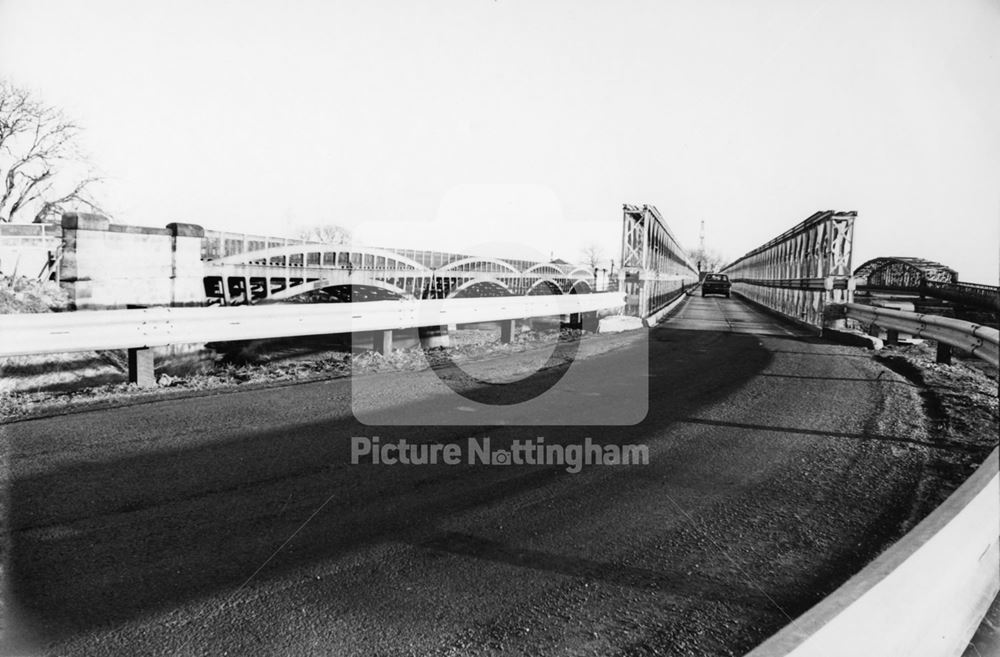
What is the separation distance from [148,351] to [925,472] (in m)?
7.59

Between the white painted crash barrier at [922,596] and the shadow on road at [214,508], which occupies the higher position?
the white painted crash barrier at [922,596]

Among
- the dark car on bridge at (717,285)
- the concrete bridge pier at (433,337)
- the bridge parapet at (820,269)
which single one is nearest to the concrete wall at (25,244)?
the concrete bridge pier at (433,337)

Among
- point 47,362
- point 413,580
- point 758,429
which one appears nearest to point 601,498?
point 413,580

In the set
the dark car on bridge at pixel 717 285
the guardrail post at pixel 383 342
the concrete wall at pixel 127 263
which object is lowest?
the guardrail post at pixel 383 342

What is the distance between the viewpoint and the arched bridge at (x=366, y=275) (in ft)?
66.9

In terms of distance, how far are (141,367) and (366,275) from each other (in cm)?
1611

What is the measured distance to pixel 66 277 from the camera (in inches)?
440

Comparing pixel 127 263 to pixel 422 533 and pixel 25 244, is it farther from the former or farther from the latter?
pixel 25 244

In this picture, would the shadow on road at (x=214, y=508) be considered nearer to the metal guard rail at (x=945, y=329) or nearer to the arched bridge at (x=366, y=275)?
the metal guard rail at (x=945, y=329)

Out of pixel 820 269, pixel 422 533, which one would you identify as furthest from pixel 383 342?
pixel 820 269

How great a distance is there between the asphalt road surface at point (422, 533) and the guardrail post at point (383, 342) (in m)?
3.18

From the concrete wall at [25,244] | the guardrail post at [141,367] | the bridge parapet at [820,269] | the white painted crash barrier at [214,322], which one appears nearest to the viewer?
the white painted crash barrier at [214,322]

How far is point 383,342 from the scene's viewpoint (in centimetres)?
911

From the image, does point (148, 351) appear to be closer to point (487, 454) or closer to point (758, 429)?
point (487, 454)
